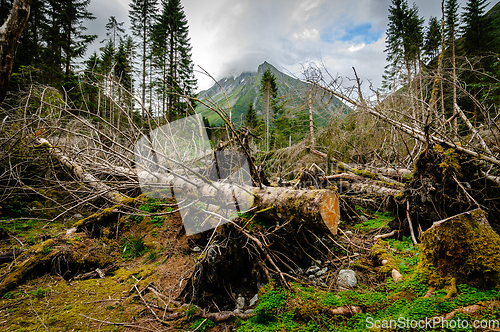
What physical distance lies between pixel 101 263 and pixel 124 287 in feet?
2.71

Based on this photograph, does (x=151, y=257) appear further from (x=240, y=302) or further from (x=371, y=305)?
(x=371, y=305)

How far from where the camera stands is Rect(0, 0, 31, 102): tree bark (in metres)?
2.59

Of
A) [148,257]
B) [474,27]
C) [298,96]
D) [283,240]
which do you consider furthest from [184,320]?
[474,27]

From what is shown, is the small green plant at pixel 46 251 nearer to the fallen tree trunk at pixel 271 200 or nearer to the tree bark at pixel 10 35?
the fallen tree trunk at pixel 271 200

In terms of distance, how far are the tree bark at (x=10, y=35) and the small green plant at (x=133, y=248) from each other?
2.81 m

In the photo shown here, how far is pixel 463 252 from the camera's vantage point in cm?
171

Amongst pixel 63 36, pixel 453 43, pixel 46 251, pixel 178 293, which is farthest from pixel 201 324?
pixel 63 36

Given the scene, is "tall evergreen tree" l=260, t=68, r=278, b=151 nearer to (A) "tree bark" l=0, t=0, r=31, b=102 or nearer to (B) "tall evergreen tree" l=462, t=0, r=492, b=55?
(B) "tall evergreen tree" l=462, t=0, r=492, b=55

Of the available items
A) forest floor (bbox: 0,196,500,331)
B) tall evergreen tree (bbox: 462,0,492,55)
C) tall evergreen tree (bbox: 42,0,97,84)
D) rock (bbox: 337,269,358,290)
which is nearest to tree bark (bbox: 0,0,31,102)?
forest floor (bbox: 0,196,500,331)

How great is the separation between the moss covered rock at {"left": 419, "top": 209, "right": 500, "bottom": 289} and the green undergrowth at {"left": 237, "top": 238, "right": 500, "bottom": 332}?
9 centimetres

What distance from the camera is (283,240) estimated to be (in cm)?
279

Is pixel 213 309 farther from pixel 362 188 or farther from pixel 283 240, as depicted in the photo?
pixel 362 188

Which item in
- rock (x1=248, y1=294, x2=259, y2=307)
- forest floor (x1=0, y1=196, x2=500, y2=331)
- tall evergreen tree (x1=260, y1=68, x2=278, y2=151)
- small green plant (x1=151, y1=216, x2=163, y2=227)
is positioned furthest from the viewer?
tall evergreen tree (x1=260, y1=68, x2=278, y2=151)

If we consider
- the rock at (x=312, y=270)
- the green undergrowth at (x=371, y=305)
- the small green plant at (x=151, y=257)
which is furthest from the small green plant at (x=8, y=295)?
the rock at (x=312, y=270)
